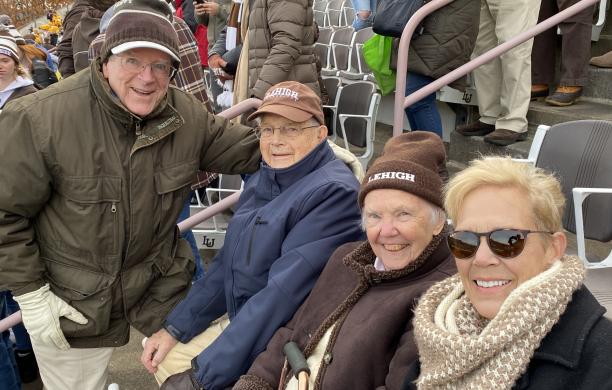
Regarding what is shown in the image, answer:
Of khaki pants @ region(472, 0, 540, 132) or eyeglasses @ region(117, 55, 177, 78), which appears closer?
eyeglasses @ region(117, 55, 177, 78)

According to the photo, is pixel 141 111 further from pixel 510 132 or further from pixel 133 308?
pixel 510 132

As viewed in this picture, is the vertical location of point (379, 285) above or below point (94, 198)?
below

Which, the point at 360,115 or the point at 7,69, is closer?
the point at 7,69

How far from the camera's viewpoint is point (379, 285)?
182 cm

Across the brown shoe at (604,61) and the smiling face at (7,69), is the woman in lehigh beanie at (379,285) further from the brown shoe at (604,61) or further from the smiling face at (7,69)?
the brown shoe at (604,61)

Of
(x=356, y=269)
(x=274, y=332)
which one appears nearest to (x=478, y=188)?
(x=356, y=269)

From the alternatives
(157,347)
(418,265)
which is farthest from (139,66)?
(418,265)

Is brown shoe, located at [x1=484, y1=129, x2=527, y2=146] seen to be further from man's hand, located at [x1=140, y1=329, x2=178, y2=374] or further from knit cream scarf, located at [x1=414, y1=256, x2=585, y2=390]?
knit cream scarf, located at [x1=414, y1=256, x2=585, y2=390]

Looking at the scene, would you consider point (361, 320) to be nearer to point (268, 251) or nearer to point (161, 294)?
point (268, 251)

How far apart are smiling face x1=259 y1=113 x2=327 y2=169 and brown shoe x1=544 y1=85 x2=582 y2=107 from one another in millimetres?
2544

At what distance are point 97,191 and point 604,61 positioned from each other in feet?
11.8

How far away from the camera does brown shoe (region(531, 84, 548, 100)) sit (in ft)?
15.0

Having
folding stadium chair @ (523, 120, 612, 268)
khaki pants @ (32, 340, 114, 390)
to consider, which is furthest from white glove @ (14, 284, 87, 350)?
folding stadium chair @ (523, 120, 612, 268)

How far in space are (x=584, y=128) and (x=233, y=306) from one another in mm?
1771
